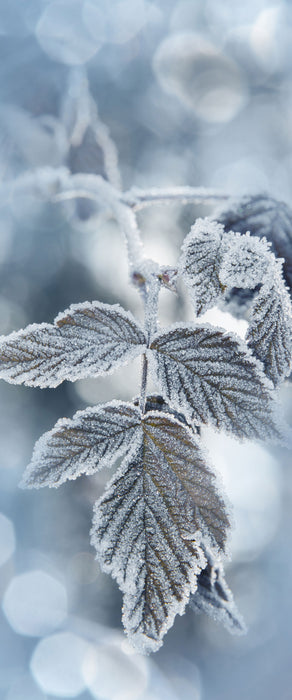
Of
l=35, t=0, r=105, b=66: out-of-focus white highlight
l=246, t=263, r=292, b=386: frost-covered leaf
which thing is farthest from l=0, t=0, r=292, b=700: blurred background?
l=246, t=263, r=292, b=386: frost-covered leaf

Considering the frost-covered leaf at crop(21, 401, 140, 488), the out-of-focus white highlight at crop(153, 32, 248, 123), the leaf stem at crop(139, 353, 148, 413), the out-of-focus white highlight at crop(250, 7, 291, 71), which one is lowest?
the frost-covered leaf at crop(21, 401, 140, 488)

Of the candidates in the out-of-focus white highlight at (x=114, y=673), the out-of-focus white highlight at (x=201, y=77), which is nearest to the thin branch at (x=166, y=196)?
the out-of-focus white highlight at (x=201, y=77)

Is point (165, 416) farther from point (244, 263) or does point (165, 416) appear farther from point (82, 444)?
point (244, 263)

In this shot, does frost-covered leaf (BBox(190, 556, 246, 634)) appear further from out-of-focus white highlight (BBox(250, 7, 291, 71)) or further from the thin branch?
out-of-focus white highlight (BBox(250, 7, 291, 71))

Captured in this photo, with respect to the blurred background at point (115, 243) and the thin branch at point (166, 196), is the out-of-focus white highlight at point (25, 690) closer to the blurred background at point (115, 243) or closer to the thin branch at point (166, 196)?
the blurred background at point (115, 243)

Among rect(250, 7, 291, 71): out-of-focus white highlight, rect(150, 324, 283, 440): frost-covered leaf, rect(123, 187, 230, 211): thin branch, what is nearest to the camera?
rect(150, 324, 283, 440): frost-covered leaf

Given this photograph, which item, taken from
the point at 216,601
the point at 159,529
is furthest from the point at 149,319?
the point at 216,601
